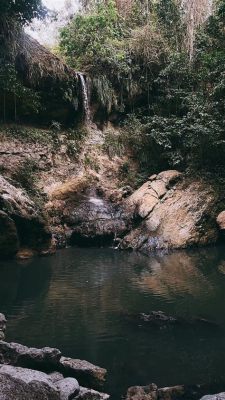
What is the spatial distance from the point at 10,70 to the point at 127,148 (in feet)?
20.6

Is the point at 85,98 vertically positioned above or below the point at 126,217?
above

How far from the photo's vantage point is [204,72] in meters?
19.2

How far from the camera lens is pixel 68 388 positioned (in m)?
4.29

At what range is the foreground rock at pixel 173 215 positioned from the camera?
48.6ft

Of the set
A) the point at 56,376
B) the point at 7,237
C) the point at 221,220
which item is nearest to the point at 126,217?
the point at 221,220

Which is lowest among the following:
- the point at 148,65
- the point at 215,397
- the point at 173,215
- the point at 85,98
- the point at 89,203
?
the point at 215,397

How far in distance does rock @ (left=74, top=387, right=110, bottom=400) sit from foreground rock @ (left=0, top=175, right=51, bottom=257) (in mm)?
8557

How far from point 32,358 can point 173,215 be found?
10890 mm

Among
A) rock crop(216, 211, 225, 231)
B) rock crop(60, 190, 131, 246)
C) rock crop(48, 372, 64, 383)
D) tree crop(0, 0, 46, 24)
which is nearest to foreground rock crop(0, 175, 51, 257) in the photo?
rock crop(60, 190, 131, 246)

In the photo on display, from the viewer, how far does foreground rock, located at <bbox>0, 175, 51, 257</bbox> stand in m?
12.6

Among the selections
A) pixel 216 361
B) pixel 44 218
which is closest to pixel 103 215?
pixel 44 218

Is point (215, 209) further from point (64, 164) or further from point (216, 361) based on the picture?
point (216, 361)

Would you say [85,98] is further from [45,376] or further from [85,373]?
[45,376]

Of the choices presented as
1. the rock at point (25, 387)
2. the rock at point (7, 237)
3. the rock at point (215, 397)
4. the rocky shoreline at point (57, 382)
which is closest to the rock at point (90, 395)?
the rocky shoreline at point (57, 382)
